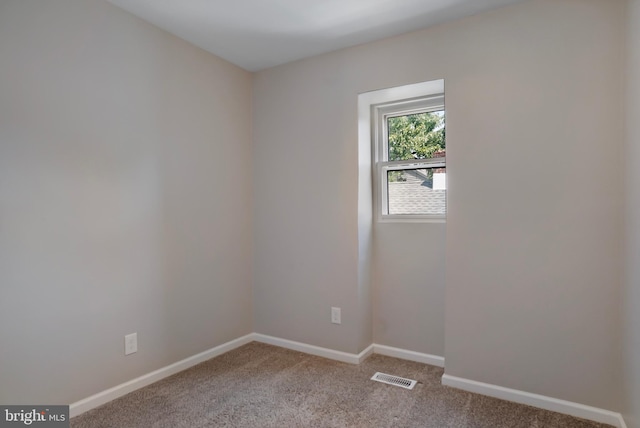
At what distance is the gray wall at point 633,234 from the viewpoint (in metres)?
1.74

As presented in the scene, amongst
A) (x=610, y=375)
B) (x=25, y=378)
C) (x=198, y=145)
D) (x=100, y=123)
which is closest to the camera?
(x=25, y=378)

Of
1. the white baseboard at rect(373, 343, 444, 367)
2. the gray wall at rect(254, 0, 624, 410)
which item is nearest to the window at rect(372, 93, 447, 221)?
the gray wall at rect(254, 0, 624, 410)

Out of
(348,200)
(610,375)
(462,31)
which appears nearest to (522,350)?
(610,375)

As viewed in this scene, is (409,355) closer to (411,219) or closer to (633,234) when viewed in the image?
(411,219)

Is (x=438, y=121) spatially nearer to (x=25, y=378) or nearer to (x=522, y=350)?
(x=522, y=350)

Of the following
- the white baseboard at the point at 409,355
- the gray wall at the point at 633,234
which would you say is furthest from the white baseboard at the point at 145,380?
the gray wall at the point at 633,234

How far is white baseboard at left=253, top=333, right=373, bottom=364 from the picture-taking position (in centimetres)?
281

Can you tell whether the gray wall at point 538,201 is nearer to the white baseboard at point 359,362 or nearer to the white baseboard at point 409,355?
the white baseboard at point 359,362

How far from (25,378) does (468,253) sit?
2.52m

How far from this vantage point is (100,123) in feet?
7.20

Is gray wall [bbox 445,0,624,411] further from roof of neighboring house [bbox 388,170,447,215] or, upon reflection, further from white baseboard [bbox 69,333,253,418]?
white baseboard [bbox 69,333,253,418]

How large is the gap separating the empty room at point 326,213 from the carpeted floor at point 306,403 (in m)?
0.02

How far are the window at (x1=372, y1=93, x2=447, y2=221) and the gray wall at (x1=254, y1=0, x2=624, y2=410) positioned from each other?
0.62 ft

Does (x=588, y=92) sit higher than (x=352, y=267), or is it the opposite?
(x=588, y=92)
